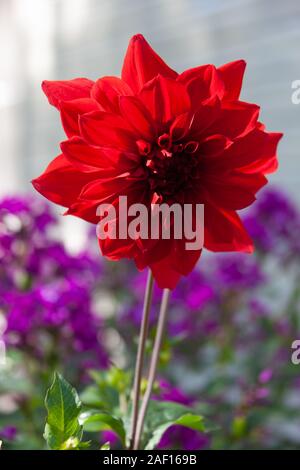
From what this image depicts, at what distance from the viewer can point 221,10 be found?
2.42 meters

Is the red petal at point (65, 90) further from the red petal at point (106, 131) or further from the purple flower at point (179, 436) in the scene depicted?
the purple flower at point (179, 436)

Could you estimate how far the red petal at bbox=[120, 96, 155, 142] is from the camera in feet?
1.64

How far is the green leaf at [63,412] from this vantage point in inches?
21.1

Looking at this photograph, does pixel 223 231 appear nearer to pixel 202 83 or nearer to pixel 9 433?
pixel 202 83

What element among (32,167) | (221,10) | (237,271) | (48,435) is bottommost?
(48,435)

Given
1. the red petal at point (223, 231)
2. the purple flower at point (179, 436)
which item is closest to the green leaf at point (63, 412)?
the red petal at point (223, 231)

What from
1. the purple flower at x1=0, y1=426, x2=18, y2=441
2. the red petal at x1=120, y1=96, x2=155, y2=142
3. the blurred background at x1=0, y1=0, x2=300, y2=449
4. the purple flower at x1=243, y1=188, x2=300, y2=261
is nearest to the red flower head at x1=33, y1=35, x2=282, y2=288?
the red petal at x1=120, y1=96, x2=155, y2=142

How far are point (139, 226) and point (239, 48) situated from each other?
1.98 meters

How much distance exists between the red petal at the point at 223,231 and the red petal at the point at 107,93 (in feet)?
0.34

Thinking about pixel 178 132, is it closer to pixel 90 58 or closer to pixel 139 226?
pixel 139 226

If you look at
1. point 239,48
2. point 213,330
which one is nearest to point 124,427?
point 213,330

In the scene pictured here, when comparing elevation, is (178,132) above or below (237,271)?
below

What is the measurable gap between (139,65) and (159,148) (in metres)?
0.06

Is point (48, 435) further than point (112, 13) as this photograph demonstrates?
A: No
